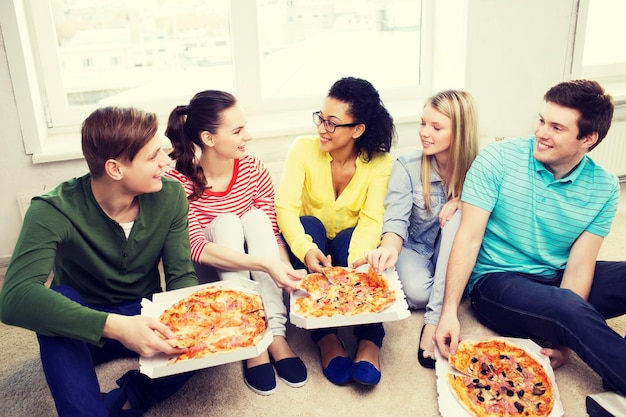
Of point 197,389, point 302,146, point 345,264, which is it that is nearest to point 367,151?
point 302,146

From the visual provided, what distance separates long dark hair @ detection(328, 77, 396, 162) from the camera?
2262 mm

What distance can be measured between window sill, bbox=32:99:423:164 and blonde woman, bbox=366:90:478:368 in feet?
3.05

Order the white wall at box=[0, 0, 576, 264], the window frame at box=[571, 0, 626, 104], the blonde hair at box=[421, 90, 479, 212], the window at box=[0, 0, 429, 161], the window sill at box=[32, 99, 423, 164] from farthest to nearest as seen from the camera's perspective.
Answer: the window frame at box=[571, 0, 626, 104]
the white wall at box=[0, 0, 576, 264]
the window at box=[0, 0, 429, 161]
the window sill at box=[32, 99, 423, 164]
the blonde hair at box=[421, 90, 479, 212]

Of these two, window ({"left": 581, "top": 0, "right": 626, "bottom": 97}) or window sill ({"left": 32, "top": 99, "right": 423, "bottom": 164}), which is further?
window ({"left": 581, "top": 0, "right": 626, "bottom": 97})

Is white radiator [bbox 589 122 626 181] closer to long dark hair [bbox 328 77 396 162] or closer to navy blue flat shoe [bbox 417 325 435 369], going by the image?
long dark hair [bbox 328 77 396 162]

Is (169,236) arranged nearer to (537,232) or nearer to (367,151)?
(367,151)


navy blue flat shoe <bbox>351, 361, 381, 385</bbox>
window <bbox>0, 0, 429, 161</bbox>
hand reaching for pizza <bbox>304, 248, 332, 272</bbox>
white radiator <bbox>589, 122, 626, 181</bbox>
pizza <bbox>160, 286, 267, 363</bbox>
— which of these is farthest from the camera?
white radiator <bbox>589, 122, 626, 181</bbox>

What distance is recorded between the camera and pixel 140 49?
3117 mm

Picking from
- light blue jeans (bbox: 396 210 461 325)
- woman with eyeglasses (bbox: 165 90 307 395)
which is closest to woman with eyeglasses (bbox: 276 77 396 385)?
woman with eyeglasses (bbox: 165 90 307 395)

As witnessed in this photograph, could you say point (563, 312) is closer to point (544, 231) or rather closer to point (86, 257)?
point (544, 231)

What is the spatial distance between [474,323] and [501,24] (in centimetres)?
184

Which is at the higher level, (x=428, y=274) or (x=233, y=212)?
(x=233, y=212)

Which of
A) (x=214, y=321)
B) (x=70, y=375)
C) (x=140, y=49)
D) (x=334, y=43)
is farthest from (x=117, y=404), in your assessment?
(x=334, y=43)

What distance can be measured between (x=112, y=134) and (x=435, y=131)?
1.24 meters
